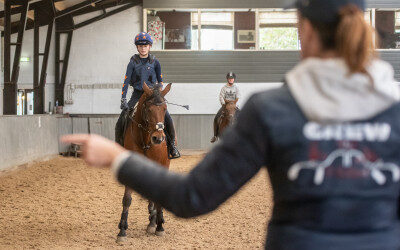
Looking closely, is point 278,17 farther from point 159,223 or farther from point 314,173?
point 314,173

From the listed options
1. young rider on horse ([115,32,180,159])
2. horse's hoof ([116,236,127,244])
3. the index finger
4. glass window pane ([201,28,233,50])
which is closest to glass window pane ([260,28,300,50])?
glass window pane ([201,28,233,50])

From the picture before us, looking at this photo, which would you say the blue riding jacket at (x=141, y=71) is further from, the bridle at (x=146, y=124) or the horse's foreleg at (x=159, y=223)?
the horse's foreleg at (x=159, y=223)

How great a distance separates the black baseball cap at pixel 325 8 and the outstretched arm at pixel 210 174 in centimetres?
28

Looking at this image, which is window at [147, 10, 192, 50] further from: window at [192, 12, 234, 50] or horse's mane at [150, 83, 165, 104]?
horse's mane at [150, 83, 165, 104]

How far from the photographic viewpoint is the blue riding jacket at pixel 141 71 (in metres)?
7.16

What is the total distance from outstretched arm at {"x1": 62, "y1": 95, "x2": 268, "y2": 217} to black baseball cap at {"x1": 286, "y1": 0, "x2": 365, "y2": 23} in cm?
28

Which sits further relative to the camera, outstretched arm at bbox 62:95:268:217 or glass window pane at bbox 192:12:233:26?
glass window pane at bbox 192:12:233:26

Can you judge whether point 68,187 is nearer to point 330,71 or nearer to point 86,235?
point 86,235

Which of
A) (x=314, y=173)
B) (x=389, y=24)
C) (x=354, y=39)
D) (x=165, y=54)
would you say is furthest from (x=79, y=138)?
(x=389, y=24)

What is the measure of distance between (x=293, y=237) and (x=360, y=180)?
221 mm

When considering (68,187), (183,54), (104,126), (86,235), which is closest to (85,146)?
(86,235)

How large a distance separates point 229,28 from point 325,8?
19658 millimetres

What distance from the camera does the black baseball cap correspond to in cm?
134

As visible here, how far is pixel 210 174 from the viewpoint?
139 cm
